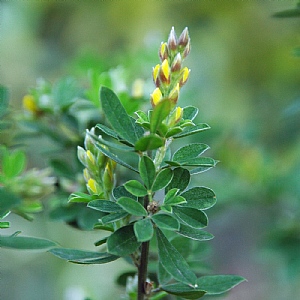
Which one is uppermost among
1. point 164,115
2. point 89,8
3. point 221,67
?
point 89,8

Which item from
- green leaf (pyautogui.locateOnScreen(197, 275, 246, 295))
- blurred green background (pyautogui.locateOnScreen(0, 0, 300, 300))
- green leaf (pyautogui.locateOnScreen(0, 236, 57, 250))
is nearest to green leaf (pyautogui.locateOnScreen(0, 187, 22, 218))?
green leaf (pyautogui.locateOnScreen(0, 236, 57, 250))

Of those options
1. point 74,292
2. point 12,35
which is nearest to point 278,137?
point 74,292

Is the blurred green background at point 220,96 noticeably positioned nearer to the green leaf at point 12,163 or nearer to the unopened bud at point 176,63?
the green leaf at point 12,163

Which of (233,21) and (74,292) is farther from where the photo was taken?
(233,21)

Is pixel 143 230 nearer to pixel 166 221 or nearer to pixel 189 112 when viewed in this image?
pixel 166 221

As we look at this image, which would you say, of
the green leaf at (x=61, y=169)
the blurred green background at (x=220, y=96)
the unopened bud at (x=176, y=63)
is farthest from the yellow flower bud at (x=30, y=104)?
the unopened bud at (x=176, y=63)

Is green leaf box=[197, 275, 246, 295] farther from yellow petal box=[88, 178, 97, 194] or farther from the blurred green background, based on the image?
the blurred green background

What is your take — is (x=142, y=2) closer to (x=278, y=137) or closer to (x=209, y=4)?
(x=209, y=4)
